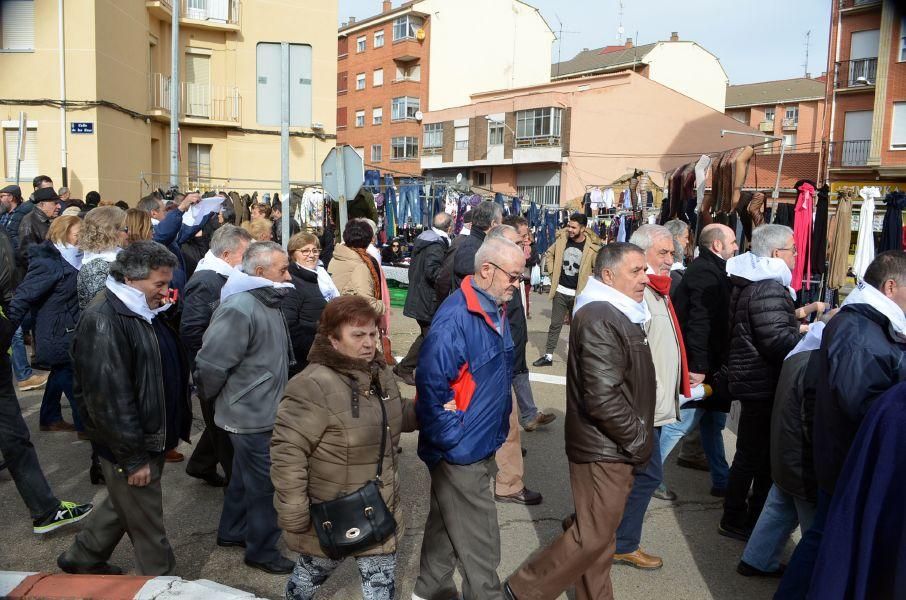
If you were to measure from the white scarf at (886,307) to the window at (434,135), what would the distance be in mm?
46466

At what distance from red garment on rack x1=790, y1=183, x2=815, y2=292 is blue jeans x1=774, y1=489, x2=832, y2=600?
5969 mm

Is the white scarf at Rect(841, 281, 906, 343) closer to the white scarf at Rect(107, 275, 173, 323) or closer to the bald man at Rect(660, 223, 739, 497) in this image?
the bald man at Rect(660, 223, 739, 497)

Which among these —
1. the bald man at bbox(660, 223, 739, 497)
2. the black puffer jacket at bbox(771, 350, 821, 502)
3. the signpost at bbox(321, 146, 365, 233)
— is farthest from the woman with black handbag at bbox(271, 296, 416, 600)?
the signpost at bbox(321, 146, 365, 233)

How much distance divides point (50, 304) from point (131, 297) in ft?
9.64

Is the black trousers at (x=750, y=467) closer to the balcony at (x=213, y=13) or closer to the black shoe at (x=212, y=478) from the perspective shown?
the black shoe at (x=212, y=478)

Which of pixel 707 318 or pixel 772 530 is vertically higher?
pixel 707 318

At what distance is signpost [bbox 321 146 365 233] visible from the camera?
7.28 meters

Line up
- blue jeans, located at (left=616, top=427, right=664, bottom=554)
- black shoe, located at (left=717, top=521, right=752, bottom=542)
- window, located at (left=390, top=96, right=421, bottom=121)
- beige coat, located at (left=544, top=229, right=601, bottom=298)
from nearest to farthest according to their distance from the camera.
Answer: blue jeans, located at (left=616, top=427, right=664, bottom=554), black shoe, located at (left=717, top=521, right=752, bottom=542), beige coat, located at (left=544, top=229, right=601, bottom=298), window, located at (left=390, top=96, right=421, bottom=121)

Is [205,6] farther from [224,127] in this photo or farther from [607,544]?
[607,544]

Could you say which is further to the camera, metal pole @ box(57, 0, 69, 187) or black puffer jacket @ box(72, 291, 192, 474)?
metal pole @ box(57, 0, 69, 187)

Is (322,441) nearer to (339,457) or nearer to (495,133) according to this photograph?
(339,457)

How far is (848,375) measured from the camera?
9.79ft

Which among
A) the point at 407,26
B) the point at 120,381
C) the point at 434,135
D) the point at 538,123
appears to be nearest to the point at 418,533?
the point at 120,381

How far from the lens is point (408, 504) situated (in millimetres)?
5078
